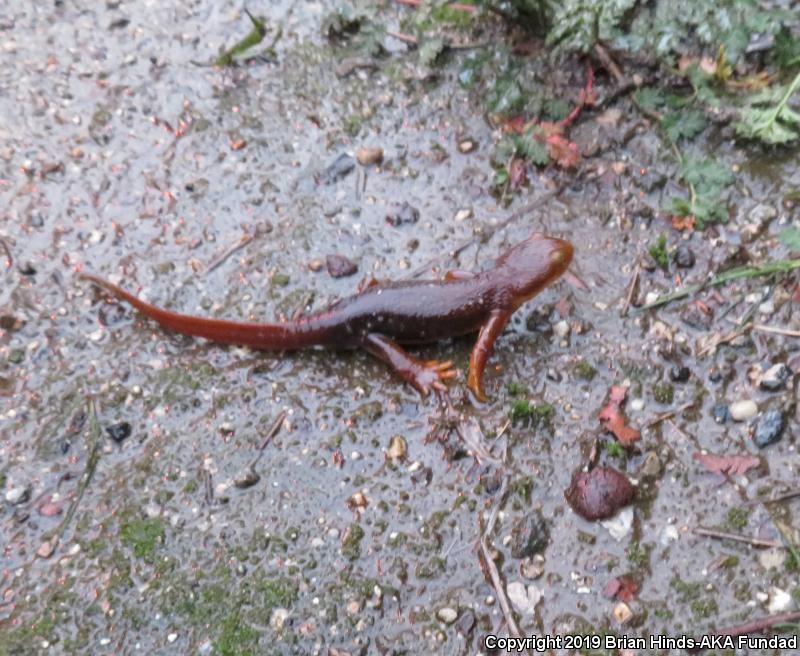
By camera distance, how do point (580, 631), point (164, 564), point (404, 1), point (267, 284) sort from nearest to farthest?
1. point (580, 631)
2. point (164, 564)
3. point (267, 284)
4. point (404, 1)

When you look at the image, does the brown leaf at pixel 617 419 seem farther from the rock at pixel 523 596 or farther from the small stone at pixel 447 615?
the small stone at pixel 447 615

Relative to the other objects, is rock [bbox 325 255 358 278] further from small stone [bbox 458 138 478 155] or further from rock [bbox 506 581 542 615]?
rock [bbox 506 581 542 615]

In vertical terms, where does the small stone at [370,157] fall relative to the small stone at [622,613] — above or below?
above

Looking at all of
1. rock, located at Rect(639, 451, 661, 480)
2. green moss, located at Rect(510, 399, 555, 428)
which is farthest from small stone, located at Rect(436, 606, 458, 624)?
rock, located at Rect(639, 451, 661, 480)

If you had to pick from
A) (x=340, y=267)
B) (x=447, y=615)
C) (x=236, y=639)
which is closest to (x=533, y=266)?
(x=340, y=267)

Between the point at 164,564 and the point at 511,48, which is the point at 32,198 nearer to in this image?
the point at 164,564

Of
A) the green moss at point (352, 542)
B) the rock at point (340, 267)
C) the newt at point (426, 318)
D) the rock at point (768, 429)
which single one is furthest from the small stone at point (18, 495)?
the rock at point (768, 429)

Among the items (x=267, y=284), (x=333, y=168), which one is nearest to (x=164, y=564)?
(x=267, y=284)
